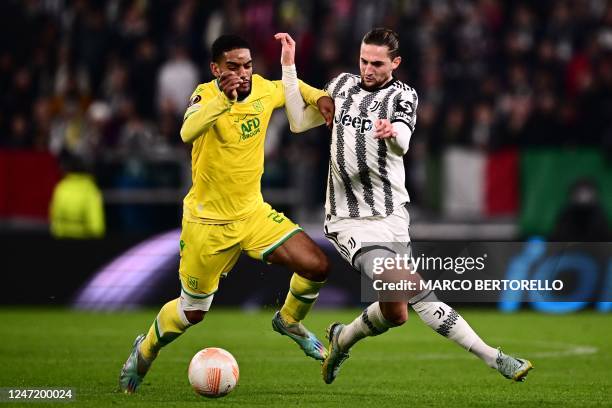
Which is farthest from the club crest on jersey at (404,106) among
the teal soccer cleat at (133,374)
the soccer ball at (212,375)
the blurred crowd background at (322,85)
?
the blurred crowd background at (322,85)

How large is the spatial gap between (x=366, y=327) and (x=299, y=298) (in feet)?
1.95

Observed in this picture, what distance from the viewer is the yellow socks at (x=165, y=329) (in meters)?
9.16

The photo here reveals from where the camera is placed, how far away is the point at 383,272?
8742 millimetres

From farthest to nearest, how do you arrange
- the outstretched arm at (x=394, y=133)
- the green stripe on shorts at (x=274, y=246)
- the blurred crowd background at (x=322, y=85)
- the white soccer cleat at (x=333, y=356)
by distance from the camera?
the blurred crowd background at (x=322, y=85) < the white soccer cleat at (x=333, y=356) < the green stripe on shorts at (x=274, y=246) < the outstretched arm at (x=394, y=133)

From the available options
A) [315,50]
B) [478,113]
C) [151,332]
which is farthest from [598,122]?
[151,332]

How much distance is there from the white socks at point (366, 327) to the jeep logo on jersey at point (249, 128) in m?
1.46

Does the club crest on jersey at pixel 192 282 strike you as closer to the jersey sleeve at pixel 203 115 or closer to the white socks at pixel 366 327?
the jersey sleeve at pixel 203 115

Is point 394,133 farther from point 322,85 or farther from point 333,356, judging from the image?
point 322,85

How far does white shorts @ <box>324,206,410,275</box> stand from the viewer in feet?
29.5

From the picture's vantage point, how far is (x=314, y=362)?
37.1 ft

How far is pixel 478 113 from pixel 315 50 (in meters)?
2.45

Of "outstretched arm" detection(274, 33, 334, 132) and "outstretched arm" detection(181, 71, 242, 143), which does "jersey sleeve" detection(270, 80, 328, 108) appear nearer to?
"outstretched arm" detection(274, 33, 334, 132)

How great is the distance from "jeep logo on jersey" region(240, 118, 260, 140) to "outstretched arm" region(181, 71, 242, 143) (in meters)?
0.46

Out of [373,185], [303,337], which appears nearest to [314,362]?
[303,337]
